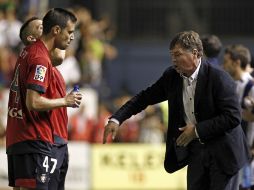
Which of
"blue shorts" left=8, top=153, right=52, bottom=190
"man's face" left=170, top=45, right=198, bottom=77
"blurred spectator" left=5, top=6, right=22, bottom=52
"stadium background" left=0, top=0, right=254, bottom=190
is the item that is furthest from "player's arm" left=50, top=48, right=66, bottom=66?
"stadium background" left=0, top=0, right=254, bottom=190

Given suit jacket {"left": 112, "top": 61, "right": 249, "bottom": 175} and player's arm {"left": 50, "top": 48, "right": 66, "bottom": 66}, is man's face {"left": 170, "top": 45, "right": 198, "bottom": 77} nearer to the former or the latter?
suit jacket {"left": 112, "top": 61, "right": 249, "bottom": 175}

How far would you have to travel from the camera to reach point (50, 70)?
8.41m

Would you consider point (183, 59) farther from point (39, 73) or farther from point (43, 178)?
point (43, 178)

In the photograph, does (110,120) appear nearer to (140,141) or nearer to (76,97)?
(76,97)

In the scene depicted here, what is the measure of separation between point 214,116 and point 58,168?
1640mm

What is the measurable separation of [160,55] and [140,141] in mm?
3936

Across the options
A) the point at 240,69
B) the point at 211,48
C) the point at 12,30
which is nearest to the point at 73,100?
the point at 211,48

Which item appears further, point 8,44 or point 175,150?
point 8,44

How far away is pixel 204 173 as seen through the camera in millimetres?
8281

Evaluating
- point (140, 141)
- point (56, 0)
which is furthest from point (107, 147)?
point (56, 0)

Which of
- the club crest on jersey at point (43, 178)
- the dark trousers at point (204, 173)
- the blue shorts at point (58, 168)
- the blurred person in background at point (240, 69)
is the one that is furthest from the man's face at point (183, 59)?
the blurred person in background at point (240, 69)

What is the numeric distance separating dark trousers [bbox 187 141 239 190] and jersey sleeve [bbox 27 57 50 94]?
1.45 metres

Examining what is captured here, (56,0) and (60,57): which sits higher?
(56,0)

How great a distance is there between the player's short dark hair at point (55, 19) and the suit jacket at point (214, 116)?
3.57ft
